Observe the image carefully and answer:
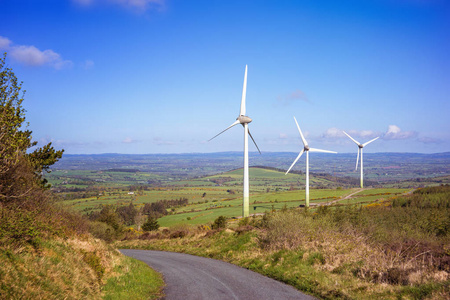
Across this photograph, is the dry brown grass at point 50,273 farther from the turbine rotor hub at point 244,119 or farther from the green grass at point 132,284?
the turbine rotor hub at point 244,119

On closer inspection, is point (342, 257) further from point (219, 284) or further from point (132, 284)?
point (132, 284)

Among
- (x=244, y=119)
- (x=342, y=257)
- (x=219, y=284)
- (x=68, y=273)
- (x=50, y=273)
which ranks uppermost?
(x=244, y=119)

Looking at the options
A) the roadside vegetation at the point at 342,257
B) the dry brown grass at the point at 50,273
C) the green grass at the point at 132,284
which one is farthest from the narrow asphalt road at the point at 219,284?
the dry brown grass at the point at 50,273

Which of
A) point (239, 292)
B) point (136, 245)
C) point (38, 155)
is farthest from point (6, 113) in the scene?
point (136, 245)

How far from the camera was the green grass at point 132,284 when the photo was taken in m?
12.8

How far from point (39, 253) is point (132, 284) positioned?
4583 mm

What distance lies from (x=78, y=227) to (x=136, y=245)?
22.1m

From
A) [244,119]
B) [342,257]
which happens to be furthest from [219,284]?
[244,119]

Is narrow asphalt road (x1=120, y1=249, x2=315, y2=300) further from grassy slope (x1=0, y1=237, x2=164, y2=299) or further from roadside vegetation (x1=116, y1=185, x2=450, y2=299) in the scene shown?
grassy slope (x1=0, y1=237, x2=164, y2=299)

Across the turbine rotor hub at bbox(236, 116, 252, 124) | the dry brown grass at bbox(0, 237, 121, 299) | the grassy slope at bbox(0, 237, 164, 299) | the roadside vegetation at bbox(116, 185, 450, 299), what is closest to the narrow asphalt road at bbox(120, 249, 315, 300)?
the roadside vegetation at bbox(116, 185, 450, 299)

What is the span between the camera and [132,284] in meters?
14.6

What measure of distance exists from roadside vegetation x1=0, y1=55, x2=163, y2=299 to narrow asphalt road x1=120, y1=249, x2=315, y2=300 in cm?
112

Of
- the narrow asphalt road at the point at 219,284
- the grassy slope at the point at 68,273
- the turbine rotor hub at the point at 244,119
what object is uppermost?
the turbine rotor hub at the point at 244,119

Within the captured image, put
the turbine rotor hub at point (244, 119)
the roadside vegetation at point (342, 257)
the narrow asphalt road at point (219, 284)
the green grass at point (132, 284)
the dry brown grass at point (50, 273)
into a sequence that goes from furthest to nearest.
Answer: the turbine rotor hub at point (244, 119), the narrow asphalt road at point (219, 284), the green grass at point (132, 284), the roadside vegetation at point (342, 257), the dry brown grass at point (50, 273)
